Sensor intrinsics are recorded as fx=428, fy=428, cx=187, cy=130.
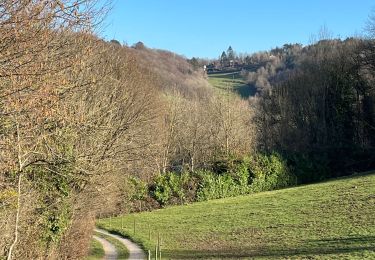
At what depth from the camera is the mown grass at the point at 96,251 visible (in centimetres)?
2228

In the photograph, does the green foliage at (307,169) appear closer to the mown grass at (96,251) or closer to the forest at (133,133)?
the forest at (133,133)

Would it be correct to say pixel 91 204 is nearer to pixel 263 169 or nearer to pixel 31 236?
pixel 31 236

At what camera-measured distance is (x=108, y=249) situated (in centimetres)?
2475

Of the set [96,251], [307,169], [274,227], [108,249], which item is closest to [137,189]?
[108,249]

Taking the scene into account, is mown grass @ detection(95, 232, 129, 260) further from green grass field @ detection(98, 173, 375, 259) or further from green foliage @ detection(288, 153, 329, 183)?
green foliage @ detection(288, 153, 329, 183)

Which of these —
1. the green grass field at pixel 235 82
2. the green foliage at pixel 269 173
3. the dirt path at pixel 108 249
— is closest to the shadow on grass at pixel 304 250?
the dirt path at pixel 108 249

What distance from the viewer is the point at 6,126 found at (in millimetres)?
9273

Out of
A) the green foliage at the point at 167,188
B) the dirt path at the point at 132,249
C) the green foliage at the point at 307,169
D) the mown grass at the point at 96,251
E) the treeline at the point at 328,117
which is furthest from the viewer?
the treeline at the point at 328,117

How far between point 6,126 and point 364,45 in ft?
160

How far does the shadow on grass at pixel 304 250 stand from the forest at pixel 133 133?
617 cm

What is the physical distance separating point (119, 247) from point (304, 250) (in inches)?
488

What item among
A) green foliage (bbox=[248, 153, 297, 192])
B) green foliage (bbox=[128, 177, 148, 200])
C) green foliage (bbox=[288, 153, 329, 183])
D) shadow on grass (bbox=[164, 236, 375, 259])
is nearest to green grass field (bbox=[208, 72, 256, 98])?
green foliage (bbox=[288, 153, 329, 183])

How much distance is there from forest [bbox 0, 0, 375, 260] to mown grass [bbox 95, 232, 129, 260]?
82.7 inches

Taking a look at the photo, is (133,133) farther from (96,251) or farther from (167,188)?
(167,188)
